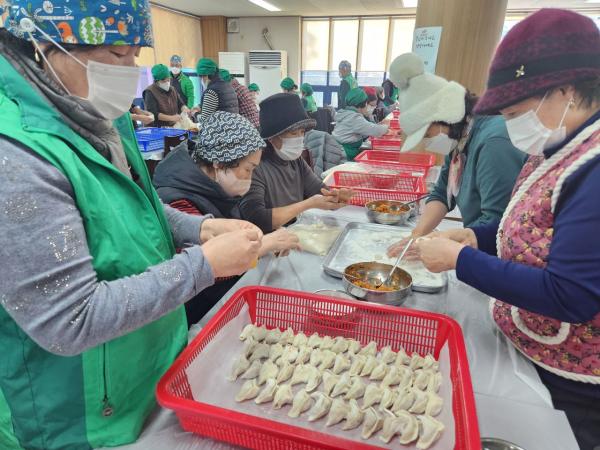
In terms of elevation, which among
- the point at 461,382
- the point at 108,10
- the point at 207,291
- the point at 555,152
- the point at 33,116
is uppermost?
the point at 108,10

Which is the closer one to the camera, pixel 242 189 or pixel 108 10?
pixel 108 10

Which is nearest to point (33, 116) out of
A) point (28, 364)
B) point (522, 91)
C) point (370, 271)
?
point (28, 364)

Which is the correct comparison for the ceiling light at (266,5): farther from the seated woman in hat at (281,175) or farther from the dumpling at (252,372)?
the dumpling at (252,372)

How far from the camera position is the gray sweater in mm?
581

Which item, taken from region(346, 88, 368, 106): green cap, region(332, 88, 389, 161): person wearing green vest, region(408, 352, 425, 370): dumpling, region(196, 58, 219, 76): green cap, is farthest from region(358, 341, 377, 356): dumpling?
region(196, 58, 219, 76): green cap

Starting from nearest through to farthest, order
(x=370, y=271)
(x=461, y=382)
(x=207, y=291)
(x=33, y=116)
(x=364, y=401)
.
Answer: (x=33, y=116) → (x=461, y=382) → (x=364, y=401) → (x=370, y=271) → (x=207, y=291)

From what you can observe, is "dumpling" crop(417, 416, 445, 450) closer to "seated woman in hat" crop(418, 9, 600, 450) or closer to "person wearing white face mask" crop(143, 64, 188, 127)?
"seated woman in hat" crop(418, 9, 600, 450)

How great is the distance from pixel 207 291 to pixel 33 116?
1180mm

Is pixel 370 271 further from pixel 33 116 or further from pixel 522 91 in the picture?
pixel 33 116

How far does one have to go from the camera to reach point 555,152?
1038mm

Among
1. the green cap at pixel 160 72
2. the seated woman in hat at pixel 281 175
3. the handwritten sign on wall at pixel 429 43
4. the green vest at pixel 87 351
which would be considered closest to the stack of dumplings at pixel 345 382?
the green vest at pixel 87 351

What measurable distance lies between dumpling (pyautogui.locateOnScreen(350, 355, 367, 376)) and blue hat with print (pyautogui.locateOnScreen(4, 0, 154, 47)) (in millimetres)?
1033

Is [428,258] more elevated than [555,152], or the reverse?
[555,152]

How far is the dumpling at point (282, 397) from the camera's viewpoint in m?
1.01
